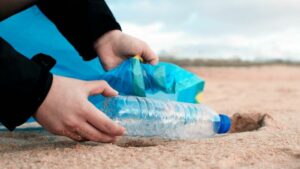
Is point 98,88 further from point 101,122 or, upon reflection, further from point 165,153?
point 165,153

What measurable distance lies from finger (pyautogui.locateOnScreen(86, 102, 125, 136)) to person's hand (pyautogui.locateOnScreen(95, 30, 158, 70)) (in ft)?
1.54

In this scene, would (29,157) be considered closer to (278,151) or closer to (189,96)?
(278,151)

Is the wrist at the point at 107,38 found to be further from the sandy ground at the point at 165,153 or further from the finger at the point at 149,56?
the sandy ground at the point at 165,153

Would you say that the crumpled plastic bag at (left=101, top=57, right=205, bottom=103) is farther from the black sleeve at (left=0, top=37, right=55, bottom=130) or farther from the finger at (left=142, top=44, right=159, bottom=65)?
the black sleeve at (left=0, top=37, right=55, bottom=130)

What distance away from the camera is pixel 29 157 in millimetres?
1293

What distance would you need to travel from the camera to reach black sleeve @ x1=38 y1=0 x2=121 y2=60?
1771 millimetres

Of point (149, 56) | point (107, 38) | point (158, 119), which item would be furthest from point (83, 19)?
point (158, 119)

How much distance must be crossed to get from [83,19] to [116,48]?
5.8 inches

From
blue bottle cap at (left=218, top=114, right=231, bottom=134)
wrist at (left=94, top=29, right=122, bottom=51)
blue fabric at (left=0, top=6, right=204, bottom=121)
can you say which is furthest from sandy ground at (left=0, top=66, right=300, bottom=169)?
wrist at (left=94, top=29, right=122, bottom=51)

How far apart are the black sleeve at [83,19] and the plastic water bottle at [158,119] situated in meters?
0.23

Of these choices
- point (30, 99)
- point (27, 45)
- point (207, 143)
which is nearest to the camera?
point (30, 99)

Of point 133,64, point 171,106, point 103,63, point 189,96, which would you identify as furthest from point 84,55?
point 189,96

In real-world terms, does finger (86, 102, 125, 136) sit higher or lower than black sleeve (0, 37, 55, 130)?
lower

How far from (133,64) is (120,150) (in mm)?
428
